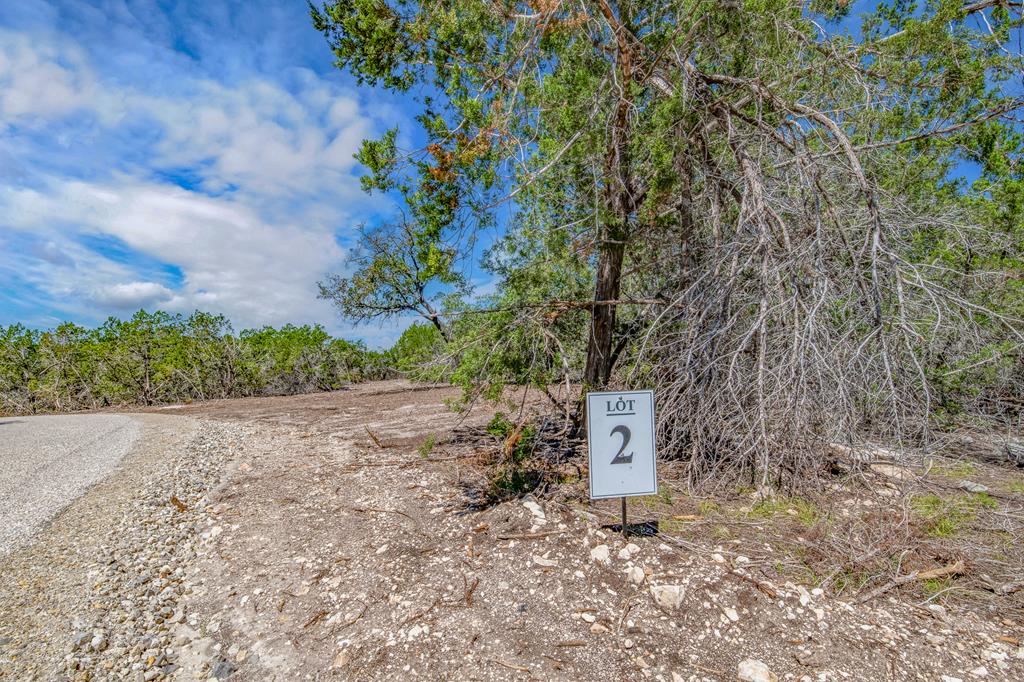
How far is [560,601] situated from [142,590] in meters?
2.57

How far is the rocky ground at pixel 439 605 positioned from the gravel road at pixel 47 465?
421mm

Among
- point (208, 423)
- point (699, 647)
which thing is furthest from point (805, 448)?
point (208, 423)

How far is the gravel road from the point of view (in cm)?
414

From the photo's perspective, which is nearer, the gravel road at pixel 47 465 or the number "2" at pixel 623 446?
the number "2" at pixel 623 446

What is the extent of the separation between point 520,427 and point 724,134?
3213 millimetres

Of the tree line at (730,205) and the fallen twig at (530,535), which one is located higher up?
the tree line at (730,205)

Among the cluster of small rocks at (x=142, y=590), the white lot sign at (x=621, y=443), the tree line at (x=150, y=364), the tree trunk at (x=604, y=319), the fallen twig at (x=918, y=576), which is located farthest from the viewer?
the tree line at (x=150, y=364)

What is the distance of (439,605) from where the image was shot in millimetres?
2693

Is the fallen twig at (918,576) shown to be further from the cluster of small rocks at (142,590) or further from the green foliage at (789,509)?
the cluster of small rocks at (142,590)

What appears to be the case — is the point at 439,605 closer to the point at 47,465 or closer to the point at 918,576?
the point at 918,576

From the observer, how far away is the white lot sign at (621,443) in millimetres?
3098

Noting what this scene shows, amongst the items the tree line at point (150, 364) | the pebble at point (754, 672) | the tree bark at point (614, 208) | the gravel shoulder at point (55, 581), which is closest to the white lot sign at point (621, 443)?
the pebble at point (754, 672)

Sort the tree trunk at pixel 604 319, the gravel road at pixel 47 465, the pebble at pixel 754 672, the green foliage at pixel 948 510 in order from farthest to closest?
the tree trunk at pixel 604 319 < the gravel road at pixel 47 465 < the green foliage at pixel 948 510 < the pebble at pixel 754 672

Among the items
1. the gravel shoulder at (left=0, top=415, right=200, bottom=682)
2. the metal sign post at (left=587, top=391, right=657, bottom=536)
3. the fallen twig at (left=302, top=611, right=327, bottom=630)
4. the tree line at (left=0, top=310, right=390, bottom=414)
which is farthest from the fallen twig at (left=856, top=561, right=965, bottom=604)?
the tree line at (left=0, top=310, right=390, bottom=414)
